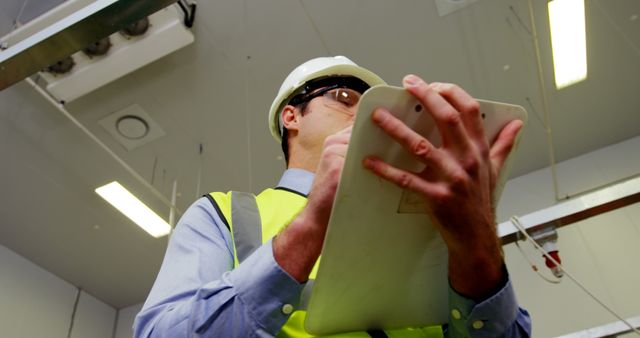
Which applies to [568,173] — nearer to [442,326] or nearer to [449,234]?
[442,326]

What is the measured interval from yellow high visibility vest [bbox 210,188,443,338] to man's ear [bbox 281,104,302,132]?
0.32 m

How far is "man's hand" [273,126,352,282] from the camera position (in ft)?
2.12

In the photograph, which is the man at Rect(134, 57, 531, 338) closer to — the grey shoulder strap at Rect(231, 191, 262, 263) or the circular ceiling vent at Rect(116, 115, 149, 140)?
the grey shoulder strap at Rect(231, 191, 262, 263)

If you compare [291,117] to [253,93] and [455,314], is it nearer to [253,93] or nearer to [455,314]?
[455,314]

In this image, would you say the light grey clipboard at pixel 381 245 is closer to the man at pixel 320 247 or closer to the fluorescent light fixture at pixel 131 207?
the man at pixel 320 247

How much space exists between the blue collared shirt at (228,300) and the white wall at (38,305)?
4.94m

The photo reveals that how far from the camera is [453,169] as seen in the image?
0.57 meters

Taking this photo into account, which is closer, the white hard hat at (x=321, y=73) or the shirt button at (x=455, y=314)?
the shirt button at (x=455, y=314)

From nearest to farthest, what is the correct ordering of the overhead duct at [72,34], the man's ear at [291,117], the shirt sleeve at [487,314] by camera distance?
1. the shirt sleeve at [487,314]
2. the man's ear at [291,117]
3. the overhead duct at [72,34]

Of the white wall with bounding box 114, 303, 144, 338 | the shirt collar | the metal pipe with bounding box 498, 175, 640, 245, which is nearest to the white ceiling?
the white wall with bounding box 114, 303, 144, 338

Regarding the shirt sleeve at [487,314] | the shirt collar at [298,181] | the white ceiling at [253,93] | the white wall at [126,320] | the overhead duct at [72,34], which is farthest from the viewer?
the white wall at [126,320]

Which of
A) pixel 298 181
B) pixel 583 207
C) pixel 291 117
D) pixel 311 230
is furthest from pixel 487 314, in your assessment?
pixel 583 207

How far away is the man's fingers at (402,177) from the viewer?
0.58 metres

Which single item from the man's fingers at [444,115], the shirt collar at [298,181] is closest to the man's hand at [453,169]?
the man's fingers at [444,115]
